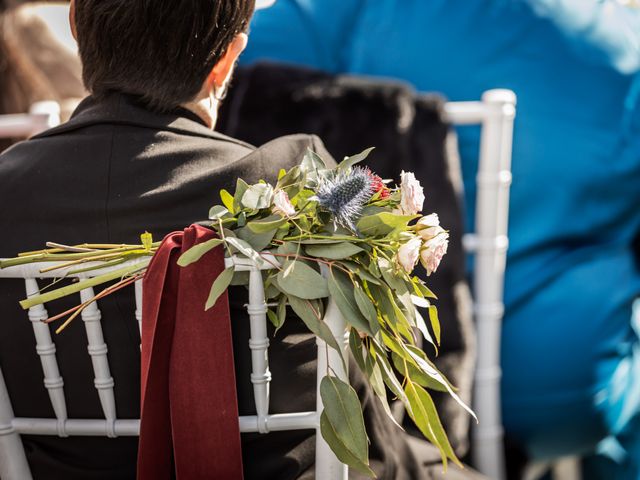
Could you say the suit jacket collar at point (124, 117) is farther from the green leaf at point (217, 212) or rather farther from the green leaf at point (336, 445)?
the green leaf at point (336, 445)

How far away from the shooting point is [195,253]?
73 centimetres

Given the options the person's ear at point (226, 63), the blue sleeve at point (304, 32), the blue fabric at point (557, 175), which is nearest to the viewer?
the person's ear at point (226, 63)

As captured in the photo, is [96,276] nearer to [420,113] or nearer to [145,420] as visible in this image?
[145,420]

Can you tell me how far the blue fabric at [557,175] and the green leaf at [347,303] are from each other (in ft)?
3.36

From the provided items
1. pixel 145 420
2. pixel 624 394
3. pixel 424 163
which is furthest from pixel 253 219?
pixel 624 394

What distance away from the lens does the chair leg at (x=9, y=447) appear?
894 millimetres

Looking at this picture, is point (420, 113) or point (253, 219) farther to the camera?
point (420, 113)

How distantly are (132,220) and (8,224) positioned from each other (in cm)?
15

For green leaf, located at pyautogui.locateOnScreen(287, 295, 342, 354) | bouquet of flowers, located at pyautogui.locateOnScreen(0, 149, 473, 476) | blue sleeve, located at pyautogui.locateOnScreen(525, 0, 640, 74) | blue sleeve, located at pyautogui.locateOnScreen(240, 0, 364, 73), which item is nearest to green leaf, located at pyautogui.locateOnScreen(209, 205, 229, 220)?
bouquet of flowers, located at pyautogui.locateOnScreen(0, 149, 473, 476)

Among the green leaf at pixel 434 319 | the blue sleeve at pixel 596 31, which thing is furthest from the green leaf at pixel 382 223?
the blue sleeve at pixel 596 31

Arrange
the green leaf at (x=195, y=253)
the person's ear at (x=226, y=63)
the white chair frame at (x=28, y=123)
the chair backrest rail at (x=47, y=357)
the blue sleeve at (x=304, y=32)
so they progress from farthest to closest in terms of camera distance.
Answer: the blue sleeve at (x=304, y=32), the white chair frame at (x=28, y=123), the person's ear at (x=226, y=63), the chair backrest rail at (x=47, y=357), the green leaf at (x=195, y=253)

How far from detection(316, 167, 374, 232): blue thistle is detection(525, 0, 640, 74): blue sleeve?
1.10 metres

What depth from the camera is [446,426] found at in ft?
4.95

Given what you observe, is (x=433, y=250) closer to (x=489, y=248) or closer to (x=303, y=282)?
(x=303, y=282)
